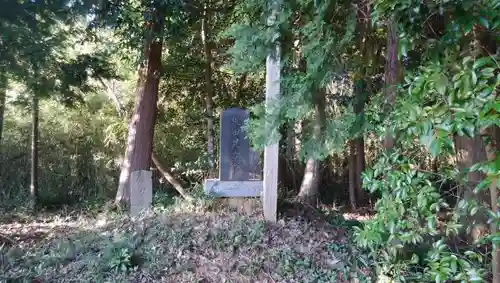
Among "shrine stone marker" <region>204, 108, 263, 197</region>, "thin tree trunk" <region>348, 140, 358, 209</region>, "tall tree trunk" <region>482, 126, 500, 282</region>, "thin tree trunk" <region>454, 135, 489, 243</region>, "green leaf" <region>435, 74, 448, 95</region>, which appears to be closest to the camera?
"green leaf" <region>435, 74, 448, 95</region>

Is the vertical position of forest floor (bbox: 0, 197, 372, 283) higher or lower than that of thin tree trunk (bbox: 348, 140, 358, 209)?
lower

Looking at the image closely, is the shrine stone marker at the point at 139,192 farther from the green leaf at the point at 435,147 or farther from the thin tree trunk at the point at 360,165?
the thin tree trunk at the point at 360,165

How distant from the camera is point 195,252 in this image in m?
3.87

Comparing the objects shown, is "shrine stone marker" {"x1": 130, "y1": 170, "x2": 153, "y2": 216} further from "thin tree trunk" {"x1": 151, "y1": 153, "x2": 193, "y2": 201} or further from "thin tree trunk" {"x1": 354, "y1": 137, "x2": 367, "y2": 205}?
"thin tree trunk" {"x1": 354, "y1": 137, "x2": 367, "y2": 205}

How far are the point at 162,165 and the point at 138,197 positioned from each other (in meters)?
2.89

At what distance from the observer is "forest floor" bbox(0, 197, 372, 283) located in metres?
3.59

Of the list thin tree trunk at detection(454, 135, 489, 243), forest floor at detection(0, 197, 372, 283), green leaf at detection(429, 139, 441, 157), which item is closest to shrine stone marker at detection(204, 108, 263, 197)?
forest floor at detection(0, 197, 372, 283)

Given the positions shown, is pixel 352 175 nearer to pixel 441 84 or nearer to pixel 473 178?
pixel 473 178

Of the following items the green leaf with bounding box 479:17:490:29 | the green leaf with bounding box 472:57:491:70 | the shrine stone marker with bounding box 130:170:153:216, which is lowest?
the shrine stone marker with bounding box 130:170:153:216

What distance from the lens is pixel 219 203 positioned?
4.85 m

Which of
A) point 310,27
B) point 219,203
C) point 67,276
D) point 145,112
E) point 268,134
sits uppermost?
point 310,27

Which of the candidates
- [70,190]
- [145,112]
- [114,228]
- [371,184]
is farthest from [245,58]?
[70,190]

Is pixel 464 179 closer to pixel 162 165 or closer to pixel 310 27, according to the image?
pixel 310 27

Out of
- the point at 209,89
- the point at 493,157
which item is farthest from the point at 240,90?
the point at 493,157
